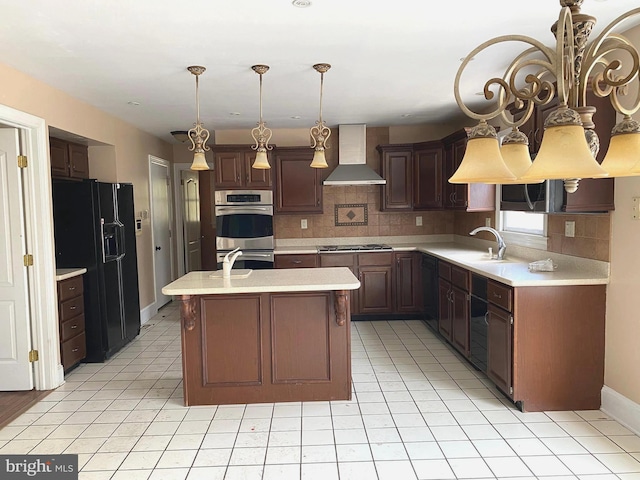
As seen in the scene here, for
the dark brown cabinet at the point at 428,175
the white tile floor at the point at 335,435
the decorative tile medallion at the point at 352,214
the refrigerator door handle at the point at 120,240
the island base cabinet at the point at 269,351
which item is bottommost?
the white tile floor at the point at 335,435

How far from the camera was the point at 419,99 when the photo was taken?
4.28 metres

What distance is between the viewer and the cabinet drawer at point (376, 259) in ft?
17.2

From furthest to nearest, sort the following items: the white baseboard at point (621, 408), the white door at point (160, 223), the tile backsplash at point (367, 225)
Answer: the white door at point (160, 223)
the tile backsplash at point (367, 225)
the white baseboard at point (621, 408)

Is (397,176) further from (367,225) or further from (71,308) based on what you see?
(71,308)

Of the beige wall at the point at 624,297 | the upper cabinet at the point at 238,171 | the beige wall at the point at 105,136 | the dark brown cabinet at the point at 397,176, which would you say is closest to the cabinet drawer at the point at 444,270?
the dark brown cabinet at the point at 397,176

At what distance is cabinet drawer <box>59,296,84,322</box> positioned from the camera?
3.72 meters

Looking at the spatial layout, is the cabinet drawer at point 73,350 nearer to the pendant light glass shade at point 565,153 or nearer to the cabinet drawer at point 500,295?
the cabinet drawer at point 500,295

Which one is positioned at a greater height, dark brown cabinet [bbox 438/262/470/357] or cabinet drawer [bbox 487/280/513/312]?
cabinet drawer [bbox 487/280/513/312]

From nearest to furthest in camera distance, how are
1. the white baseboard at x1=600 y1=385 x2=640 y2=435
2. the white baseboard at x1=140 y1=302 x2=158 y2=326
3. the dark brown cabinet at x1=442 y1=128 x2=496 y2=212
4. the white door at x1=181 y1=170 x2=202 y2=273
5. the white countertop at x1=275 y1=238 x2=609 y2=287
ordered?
1. the white baseboard at x1=600 y1=385 x2=640 y2=435
2. the white countertop at x1=275 y1=238 x2=609 y2=287
3. the dark brown cabinet at x1=442 y1=128 x2=496 y2=212
4. the white baseboard at x1=140 y1=302 x2=158 y2=326
5. the white door at x1=181 y1=170 x2=202 y2=273

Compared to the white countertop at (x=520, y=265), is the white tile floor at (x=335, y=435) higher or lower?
lower

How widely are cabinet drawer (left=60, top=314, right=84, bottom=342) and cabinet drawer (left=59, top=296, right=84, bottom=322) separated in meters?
0.04

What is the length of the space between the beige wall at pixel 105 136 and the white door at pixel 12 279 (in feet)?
1.06

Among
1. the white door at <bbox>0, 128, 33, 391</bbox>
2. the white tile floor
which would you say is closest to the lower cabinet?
the white tile floor

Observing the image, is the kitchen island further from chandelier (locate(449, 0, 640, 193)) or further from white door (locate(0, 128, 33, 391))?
chandelier (locate(449, 0, 640, 193))
